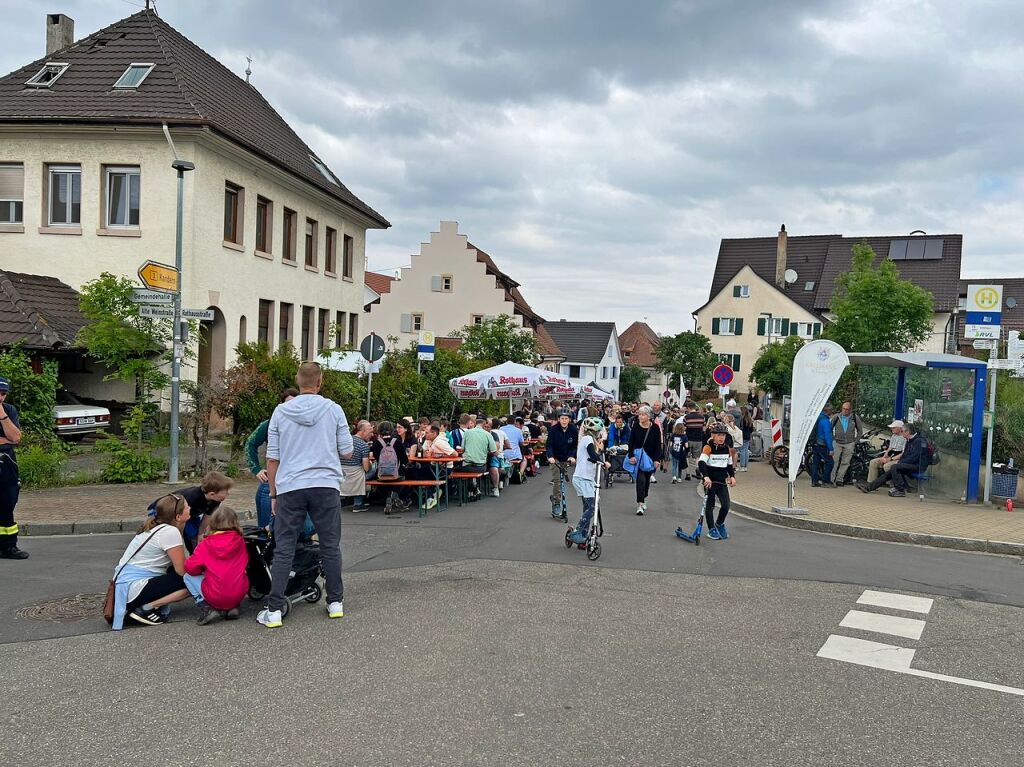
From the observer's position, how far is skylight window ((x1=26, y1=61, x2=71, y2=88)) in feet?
78.5

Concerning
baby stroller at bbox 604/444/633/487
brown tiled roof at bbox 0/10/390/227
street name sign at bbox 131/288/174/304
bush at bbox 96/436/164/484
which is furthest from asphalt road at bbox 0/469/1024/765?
brown tiled roof at bbox 0/10/390/227

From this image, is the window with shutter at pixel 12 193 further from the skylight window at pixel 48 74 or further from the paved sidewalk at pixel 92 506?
the paved sidewalk at pixel 92 506

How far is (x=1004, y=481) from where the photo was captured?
15.2 metres

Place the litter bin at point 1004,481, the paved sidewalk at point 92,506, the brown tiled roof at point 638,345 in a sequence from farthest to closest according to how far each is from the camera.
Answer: the brown tiled roof at point 638,345, the litter bin at point 1004,481, the paved sidewalk at point 92,506

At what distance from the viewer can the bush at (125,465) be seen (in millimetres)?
14758

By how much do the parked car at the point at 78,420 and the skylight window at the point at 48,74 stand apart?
1036 centimetres

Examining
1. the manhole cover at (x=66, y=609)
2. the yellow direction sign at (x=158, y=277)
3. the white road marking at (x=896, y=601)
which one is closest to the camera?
the manhole cover at (x=66, y=609)

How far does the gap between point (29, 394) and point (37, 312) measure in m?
4.43

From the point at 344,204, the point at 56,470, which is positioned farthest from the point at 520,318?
the point at 56,470

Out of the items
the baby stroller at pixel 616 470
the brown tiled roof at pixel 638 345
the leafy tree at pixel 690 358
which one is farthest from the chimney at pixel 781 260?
the baby stroller at pixel 616 470

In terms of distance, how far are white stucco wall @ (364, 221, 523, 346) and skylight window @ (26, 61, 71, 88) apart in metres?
38.8

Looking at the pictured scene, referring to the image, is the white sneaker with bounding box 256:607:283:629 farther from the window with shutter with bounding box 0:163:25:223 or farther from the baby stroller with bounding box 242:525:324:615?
the window with shutter with bounding box 0:163:25:223

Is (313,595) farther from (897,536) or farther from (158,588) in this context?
(897,536)

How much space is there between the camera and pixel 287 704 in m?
4.98
